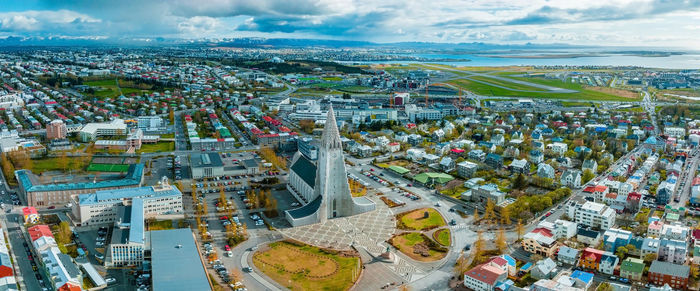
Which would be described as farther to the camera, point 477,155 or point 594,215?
point 477,155

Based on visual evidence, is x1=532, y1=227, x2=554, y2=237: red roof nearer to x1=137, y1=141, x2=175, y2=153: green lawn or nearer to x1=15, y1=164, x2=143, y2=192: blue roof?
x1=15, y1=164, x2=143, y2=192: blue roof

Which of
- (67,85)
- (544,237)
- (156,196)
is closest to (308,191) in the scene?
(156,196)

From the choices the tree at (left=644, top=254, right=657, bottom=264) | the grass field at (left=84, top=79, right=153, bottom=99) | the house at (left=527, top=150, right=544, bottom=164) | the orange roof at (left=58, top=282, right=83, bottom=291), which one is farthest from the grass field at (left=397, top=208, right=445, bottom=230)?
the grass field at (left=84, top=79, right=153, bottom=99)

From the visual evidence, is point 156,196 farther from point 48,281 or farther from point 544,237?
point 544,237

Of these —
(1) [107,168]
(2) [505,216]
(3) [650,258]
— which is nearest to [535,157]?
(2) [505,216]

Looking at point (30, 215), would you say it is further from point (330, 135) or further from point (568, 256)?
point (568, 256)

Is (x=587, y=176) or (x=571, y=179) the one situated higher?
(x=571, y=179)
